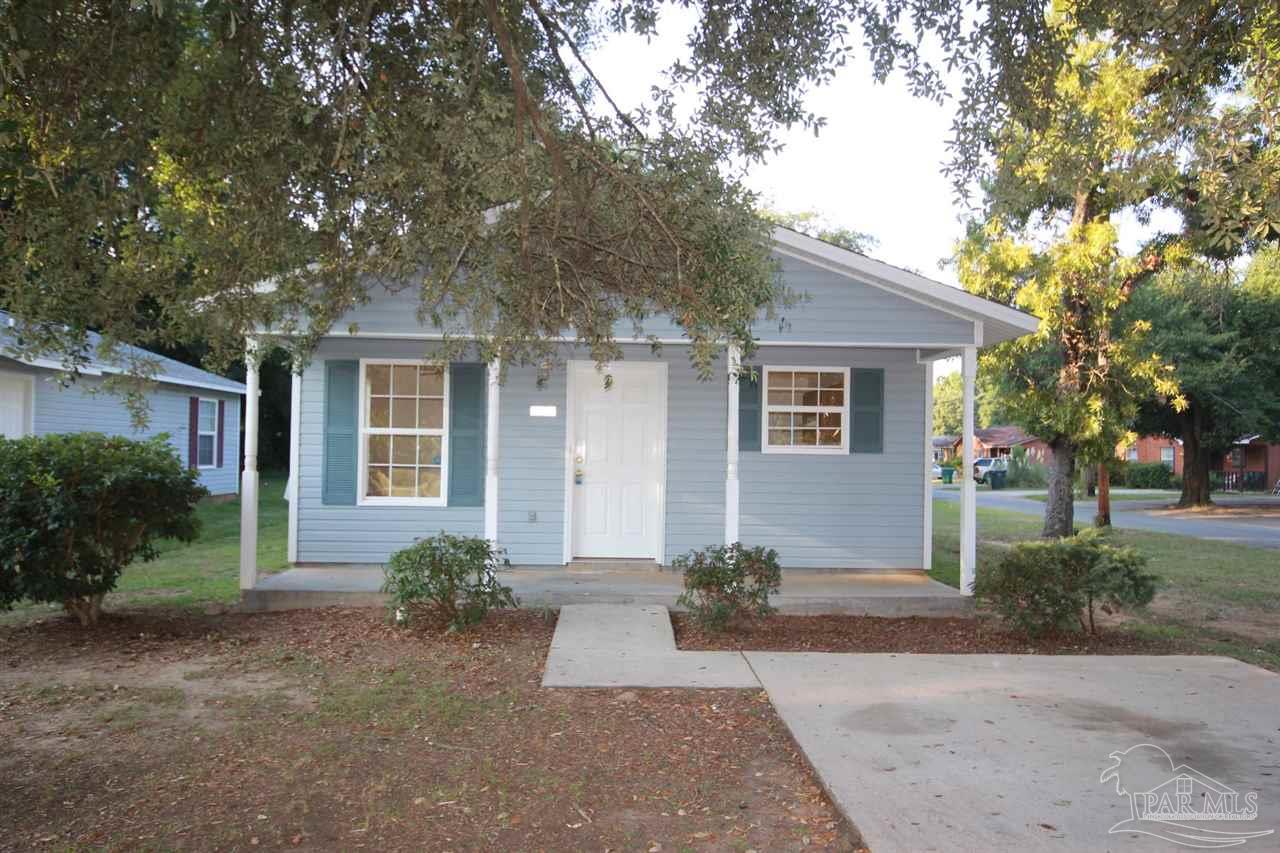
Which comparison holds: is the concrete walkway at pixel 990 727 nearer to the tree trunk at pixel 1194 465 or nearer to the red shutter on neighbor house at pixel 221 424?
the red shutter on neighbor house at pixel 221 424

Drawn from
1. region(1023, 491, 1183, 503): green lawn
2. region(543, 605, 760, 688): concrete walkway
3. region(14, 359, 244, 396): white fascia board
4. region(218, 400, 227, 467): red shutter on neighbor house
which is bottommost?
region(1023, 491, 1183, 503): green lawn

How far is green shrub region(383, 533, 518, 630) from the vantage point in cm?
722

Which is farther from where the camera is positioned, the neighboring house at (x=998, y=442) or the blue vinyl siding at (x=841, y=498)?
the neighboring house at (x=998, y=442)

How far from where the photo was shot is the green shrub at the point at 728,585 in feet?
24.2

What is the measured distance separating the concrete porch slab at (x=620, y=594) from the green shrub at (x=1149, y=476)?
117 feet

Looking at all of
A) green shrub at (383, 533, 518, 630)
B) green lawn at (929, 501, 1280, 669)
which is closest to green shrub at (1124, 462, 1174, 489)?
green lawn at (929, 501, 1280, 669)

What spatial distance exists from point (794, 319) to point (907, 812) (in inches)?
223

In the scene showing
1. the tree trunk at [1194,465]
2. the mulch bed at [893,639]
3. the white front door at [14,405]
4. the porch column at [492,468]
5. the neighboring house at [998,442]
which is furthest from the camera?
the neighboring house at [998,442]

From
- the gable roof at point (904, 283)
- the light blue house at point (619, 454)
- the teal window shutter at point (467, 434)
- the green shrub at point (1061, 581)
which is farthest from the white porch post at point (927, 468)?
the teal window shutter at point (467, 434)

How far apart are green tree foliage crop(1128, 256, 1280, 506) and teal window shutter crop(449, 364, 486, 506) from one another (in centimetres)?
2064

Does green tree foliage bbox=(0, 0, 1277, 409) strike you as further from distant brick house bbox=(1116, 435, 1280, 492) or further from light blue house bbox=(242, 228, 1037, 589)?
distant brick house bbox=(1116, 435, 1280, 492)

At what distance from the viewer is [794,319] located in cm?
884

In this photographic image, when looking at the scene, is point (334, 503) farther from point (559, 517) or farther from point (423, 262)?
point (423, 262)

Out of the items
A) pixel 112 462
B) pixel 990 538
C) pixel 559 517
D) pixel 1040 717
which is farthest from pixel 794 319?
pixel 990 538
